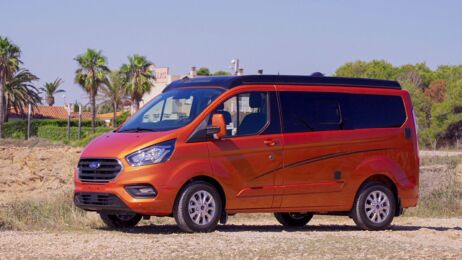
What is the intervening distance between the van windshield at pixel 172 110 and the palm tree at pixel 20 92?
68.8m

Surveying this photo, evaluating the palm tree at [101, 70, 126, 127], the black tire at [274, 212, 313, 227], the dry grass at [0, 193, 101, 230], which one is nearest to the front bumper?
the dry grass at [0, 193, 101, 230]

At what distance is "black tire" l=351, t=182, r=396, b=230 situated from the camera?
1537 centimetres

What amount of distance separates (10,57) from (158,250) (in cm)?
6994

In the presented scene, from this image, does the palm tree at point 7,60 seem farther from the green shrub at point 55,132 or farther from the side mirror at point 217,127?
the side mirror at point 217,127

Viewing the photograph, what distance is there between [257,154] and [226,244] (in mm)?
2550

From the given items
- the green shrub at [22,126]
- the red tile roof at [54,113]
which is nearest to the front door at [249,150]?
the green shrub at [22,126]

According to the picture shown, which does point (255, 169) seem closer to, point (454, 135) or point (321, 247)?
point (321, 247)

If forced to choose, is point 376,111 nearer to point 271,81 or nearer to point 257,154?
point 271,81

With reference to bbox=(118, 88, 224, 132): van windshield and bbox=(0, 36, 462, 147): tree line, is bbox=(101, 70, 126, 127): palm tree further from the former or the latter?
bbox=(118, 88, 224, 132): van windshield

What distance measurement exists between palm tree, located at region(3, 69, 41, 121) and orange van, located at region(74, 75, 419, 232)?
68.9 m

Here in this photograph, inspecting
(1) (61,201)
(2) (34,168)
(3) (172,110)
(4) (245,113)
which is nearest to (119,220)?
(3) (172,110)

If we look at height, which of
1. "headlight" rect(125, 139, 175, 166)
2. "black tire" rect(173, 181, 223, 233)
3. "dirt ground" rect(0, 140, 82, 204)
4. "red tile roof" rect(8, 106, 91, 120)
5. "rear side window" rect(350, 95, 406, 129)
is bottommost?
"dirt ground" rect(0, 140, 82, 204)

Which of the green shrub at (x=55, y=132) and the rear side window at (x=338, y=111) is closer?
the rear side window at (x=338, y=111)

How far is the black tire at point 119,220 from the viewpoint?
1494 cm
